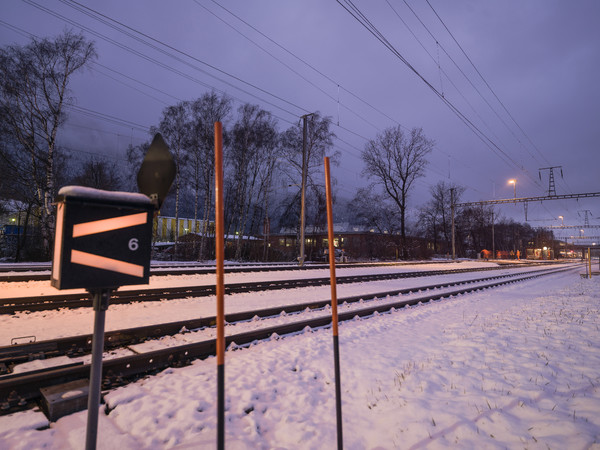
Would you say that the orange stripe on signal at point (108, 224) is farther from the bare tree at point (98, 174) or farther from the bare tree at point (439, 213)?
the bare tree at point (439, 213)

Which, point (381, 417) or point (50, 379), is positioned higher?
point (50, 379)

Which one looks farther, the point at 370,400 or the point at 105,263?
the point at 370,400

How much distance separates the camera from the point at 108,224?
5.41ft

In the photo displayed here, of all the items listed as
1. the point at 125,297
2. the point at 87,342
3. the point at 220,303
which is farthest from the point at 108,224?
the point at 125,297

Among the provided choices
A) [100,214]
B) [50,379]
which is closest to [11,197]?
[50,379]

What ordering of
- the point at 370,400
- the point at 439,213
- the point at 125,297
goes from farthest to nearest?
Answer: 1. the point at 439,213
2. the point at 125,297
3. the point at 370,400

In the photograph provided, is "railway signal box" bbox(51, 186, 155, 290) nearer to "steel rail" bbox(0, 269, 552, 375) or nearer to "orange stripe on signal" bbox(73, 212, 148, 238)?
"orange stripe on signal" bbox(73, 212, 148, 238)

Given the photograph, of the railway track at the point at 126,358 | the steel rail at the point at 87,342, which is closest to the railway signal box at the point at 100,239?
the railway track at the point at 126,358

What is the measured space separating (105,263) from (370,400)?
293 cm

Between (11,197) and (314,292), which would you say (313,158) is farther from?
(11,197)

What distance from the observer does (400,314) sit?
7809mm

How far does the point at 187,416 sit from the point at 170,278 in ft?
34.4

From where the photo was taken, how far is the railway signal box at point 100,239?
1541mm

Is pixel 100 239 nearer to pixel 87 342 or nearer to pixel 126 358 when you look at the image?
pixel 126 358
